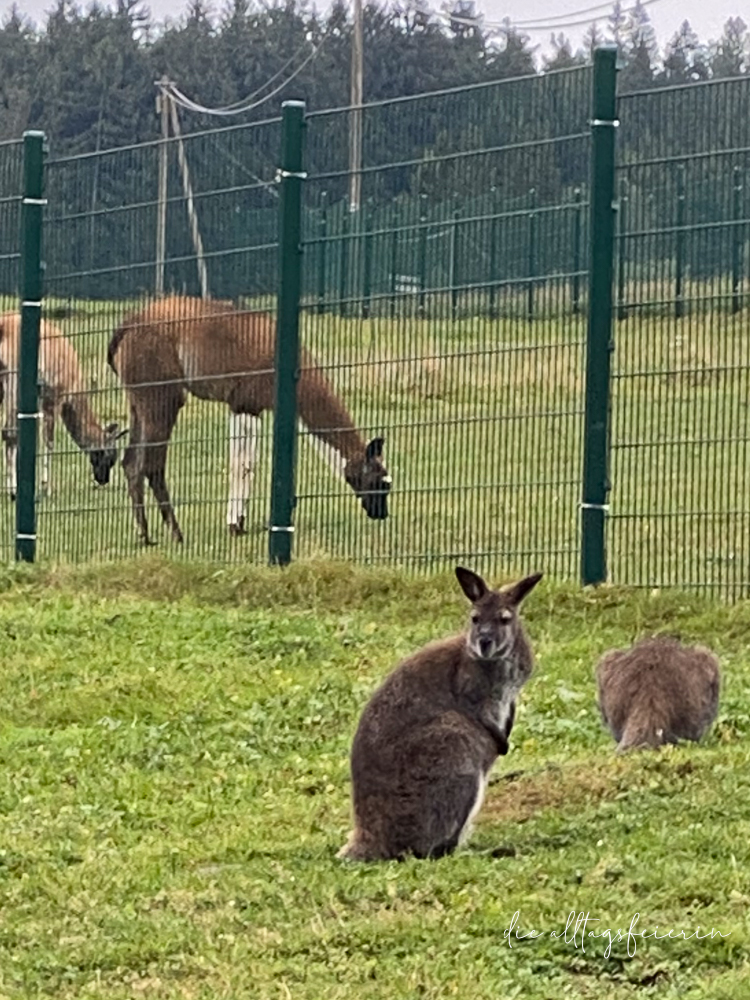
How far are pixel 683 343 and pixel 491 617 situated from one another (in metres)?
3.58

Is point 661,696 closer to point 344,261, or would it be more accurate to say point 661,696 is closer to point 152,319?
point 344,261

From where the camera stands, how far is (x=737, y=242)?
10.7 metres

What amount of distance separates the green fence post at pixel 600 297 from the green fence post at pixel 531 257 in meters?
0.36

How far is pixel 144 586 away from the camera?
1241cm

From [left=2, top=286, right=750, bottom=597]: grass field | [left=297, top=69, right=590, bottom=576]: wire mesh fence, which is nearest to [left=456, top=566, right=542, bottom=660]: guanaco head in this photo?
[left=2, top=286, right=750, bottom=597]: grass field

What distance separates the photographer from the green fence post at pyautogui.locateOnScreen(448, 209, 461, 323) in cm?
1159

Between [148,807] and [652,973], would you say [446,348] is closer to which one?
[148,807]

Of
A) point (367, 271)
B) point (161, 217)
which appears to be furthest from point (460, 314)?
point (161, 217)

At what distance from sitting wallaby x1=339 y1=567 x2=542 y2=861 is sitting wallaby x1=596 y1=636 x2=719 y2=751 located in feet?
2.15

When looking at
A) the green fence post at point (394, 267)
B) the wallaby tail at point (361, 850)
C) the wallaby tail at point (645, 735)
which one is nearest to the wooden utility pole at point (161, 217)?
the green fence post at point (394, 267)

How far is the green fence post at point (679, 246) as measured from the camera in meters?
10.8

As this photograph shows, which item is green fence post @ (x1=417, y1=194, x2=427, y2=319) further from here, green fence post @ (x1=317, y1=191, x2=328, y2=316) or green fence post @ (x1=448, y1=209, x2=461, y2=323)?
green fence post @ (x1=317, y1=191, x2=328, y2=316)

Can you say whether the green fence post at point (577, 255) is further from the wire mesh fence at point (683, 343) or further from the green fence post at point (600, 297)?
the wire mesh fence at point (683, 343)

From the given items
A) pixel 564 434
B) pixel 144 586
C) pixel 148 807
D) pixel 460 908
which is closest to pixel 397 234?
pixel 564 434
